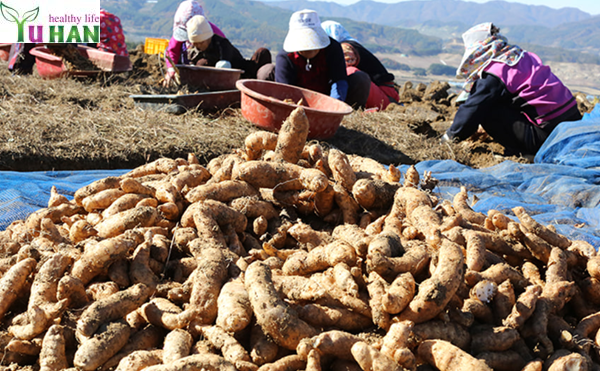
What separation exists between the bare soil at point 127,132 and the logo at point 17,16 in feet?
4.66

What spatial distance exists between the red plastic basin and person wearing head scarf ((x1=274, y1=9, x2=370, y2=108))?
303 cm

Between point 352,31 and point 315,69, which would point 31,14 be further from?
point 352,31

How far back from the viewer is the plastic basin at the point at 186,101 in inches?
231

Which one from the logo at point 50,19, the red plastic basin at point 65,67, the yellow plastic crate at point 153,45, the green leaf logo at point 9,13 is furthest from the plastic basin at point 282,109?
the yellow plastic crate at point 153,45

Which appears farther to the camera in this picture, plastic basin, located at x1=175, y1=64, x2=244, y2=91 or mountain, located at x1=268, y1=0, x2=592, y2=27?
mountain, located at x1=268, y1=0, x2=592, y2=27

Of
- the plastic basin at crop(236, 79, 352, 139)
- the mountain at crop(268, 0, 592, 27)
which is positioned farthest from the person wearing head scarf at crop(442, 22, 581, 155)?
the mountain at crop(268, 0, 592, 27)

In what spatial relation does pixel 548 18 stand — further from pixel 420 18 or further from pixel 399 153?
pixel 399 153

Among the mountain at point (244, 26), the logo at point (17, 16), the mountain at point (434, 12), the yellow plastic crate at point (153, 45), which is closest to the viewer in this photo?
the logo at point (17, 16)

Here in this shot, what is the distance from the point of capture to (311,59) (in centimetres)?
630

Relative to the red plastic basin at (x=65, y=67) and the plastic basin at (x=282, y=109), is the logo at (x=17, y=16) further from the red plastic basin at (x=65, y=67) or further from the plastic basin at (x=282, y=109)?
the plastic basin at (x=282, y=109)

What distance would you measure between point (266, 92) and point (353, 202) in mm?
3365

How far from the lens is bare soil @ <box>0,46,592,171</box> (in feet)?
15.3

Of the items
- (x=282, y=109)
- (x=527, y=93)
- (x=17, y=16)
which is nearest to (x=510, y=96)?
(x=527, y=93)

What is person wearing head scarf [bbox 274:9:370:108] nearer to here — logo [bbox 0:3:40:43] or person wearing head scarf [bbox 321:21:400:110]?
person wearing head scarf [bbox 321:21:400:110]
